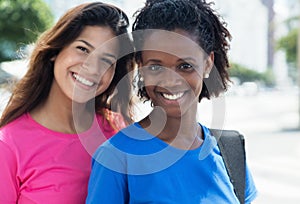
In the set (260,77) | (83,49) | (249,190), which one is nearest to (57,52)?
(83,49)

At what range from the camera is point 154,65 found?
1.42 meters

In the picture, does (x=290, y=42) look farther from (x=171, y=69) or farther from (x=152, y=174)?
(x=152, y=174)

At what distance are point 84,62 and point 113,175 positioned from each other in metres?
0.50

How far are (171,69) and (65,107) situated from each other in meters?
0.55

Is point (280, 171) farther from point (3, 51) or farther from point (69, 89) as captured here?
point (3, 51)

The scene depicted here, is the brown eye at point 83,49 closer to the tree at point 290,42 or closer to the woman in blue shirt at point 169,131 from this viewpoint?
the woman in blue shirt at point 169,131

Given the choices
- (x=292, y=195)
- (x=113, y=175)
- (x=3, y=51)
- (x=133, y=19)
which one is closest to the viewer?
(x=113, y=175)

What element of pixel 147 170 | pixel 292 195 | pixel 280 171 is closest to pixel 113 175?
pixel 147 170

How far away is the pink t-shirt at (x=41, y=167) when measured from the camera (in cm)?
155

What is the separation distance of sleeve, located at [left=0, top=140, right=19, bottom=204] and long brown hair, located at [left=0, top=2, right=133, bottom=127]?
18 cm

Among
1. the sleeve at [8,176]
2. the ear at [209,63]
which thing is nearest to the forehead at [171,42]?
the ear at [209,63]

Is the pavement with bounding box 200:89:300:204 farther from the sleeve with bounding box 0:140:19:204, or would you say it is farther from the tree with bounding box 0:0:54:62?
the tree with bounding box 0:0:54:62

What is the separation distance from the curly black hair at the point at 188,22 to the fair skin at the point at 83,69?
0.16 m

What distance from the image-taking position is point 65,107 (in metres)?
1.82
